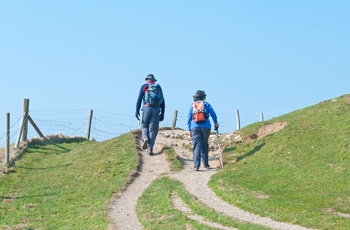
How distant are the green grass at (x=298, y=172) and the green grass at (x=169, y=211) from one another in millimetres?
867

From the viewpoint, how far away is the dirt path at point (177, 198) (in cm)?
1540

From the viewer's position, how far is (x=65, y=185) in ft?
69.3

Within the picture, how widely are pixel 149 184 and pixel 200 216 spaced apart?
15.1 feet

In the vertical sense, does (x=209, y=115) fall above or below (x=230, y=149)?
above

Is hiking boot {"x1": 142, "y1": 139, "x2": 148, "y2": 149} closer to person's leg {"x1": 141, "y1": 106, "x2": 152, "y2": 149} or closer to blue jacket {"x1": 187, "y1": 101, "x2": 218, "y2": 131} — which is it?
person's leg {"x1": 141, "y1": 106, "x2": 152, "y2": 149}

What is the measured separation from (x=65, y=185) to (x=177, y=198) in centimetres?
479

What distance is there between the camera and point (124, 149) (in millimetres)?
24969

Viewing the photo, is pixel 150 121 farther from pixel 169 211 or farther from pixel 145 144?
pixel 169 211

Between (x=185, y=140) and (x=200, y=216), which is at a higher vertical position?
(x=185, y=140)

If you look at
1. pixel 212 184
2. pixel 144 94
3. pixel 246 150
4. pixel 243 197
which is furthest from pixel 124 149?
pixel 243 197

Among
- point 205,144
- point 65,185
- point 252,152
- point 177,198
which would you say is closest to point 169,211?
point 177,198

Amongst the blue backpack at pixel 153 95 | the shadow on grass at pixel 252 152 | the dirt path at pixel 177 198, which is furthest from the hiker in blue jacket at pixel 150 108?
the shadow on grass at pixel 252 152

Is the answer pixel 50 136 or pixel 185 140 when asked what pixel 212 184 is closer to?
pixel 185 140

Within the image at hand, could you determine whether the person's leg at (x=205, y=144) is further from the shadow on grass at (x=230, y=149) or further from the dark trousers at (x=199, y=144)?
the shadow on grass at (x=230, y=149)
